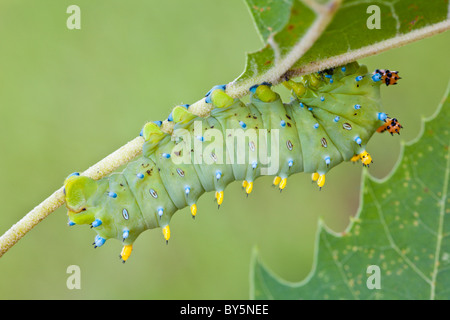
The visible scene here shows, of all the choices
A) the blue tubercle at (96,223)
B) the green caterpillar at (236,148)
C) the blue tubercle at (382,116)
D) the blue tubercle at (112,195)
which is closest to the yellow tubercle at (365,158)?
the green caterpillar at (236,148)

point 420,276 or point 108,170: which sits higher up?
point 108,170

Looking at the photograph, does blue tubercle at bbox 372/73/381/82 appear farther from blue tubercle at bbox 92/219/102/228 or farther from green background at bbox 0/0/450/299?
A: green background at bbox 0/0/450/299

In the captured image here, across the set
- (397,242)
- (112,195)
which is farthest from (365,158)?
(112,195)

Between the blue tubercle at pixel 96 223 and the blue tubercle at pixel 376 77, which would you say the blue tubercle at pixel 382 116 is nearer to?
the blue tubercle at pixel 376 77

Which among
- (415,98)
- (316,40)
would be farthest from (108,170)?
(415,98)

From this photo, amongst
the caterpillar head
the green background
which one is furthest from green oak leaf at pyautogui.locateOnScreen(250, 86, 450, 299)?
the green background

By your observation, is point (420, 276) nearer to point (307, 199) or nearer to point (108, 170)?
point (108, 170)

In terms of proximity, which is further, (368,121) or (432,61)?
(432,61)
